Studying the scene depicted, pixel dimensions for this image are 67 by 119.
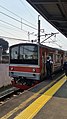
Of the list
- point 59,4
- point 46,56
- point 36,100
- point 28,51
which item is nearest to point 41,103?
point 36,100

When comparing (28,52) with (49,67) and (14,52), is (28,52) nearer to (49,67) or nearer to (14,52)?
(14,52)

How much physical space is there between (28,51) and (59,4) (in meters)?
5.23

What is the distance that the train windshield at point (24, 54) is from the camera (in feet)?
53.5

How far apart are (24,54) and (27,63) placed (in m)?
0.58

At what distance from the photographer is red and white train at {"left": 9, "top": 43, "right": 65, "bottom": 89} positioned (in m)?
16.2

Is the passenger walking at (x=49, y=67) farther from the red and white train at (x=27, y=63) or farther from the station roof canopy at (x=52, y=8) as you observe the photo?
the station roof canopy at (x=52, y=8)

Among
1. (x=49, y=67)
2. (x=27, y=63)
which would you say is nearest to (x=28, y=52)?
(x=27, y=63)

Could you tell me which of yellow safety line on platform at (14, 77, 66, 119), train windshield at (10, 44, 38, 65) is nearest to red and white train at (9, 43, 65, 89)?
train windshield at (10, 44, 38, 65)

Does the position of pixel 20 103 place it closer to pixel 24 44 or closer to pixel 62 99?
pixel 62 99

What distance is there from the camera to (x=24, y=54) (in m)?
16.8

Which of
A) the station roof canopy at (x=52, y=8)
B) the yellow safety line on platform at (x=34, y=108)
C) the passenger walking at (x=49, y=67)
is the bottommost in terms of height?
the yellow safety line on platform at (x=34, y=108)

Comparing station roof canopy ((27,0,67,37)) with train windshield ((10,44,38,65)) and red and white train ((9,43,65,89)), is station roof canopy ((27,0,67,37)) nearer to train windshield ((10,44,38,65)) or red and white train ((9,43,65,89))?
red and white train ((9,43,65,89))

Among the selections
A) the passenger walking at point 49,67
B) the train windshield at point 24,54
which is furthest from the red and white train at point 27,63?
the passenger walking at point 49,67

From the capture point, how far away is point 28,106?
891cm
